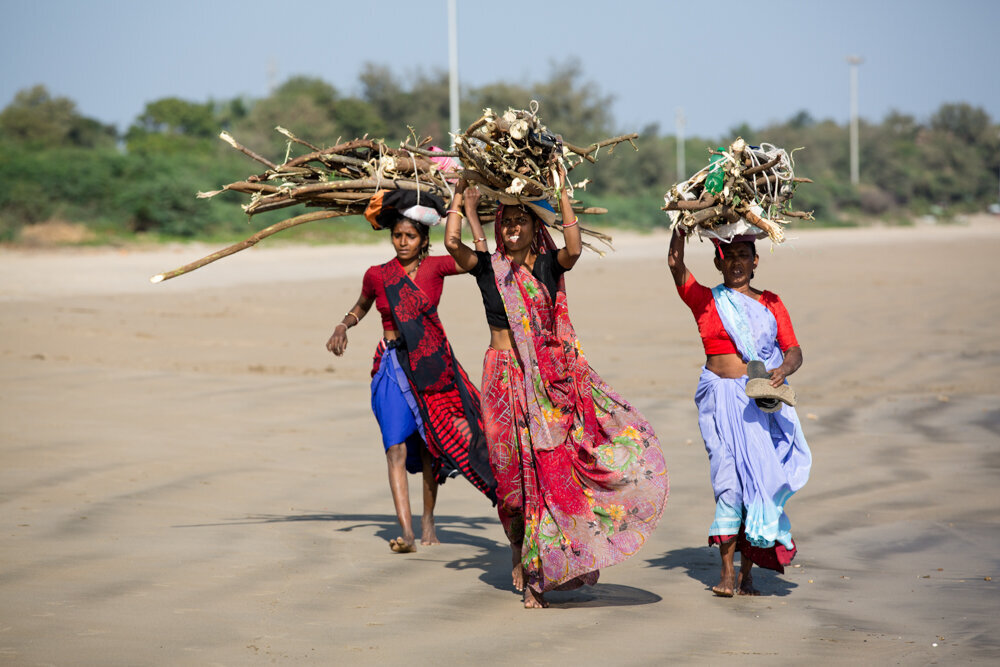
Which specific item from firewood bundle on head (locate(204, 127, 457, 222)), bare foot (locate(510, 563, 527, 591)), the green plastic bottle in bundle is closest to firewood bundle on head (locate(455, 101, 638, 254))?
the green plastic bottle in bundle

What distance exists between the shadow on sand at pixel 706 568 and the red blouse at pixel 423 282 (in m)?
1.76

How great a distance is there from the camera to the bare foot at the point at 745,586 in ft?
17.9

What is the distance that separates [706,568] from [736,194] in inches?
74.2

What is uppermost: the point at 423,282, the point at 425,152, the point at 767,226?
the point at 425,152

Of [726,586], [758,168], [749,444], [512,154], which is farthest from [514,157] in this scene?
[726,586]

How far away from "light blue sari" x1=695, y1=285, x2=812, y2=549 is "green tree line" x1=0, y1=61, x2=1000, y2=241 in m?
12.0

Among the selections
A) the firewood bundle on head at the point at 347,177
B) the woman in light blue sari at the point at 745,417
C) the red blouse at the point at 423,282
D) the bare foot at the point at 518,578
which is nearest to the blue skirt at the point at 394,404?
the red blouse at the point at 423,282

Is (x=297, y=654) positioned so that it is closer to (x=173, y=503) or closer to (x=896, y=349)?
(x=173, y=503)

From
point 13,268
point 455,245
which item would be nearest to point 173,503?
point 455,245

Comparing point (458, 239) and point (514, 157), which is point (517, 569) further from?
point (514, 157)

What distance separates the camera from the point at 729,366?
5.49m

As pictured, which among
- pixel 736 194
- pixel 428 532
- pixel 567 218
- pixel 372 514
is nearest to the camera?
pixel 567 218

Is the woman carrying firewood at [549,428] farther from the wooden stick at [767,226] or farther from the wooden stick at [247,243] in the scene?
the wooden stick at [247,243]

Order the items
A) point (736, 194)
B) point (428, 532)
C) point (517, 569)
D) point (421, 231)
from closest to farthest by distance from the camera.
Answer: point (736, 194)
point (517, 569)
point (421, 231)
point (428, 532)
